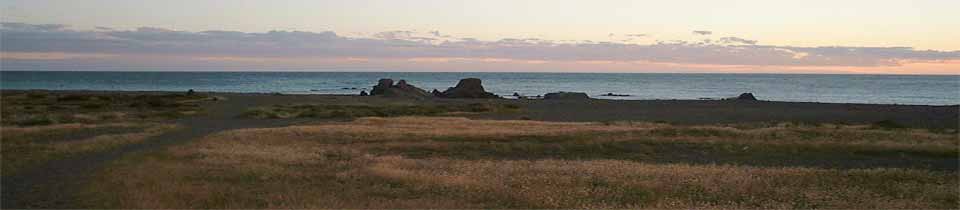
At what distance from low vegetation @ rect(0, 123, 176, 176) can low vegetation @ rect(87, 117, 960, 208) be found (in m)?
2.07

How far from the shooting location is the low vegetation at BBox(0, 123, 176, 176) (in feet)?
63.8

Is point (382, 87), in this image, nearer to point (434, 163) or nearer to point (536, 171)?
point (434, 163)

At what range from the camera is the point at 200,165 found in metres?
18.3

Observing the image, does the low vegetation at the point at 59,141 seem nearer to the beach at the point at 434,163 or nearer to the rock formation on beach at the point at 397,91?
the beach at the point at 434,163

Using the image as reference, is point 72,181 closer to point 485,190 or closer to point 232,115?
point 485,190

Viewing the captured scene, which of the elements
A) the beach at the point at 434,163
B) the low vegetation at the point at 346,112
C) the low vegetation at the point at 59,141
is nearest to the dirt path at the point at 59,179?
the beach at the point at 434,163

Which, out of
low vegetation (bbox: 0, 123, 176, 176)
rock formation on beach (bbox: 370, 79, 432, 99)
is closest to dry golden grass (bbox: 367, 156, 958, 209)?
low vegetation (bbox: 0, 123, 176, 176)

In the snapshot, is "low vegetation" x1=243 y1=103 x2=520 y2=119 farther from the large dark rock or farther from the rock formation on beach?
the large dark rock

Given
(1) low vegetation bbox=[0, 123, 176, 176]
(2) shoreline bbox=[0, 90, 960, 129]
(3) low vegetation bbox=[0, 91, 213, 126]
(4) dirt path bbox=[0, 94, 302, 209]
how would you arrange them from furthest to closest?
(2) shoreline bbox=[0, 90, 960, 129] → (3) low vegetation bbox=[0, 91, 213, 126] → (1) low vegetation bbox=[0, 123, 176, 176] → (4) dirt path bbox=[0, 94, 302, 209]

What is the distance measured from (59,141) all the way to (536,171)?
14.6m

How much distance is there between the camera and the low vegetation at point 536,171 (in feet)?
46.9

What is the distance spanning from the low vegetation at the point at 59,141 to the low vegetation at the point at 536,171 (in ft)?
6.80

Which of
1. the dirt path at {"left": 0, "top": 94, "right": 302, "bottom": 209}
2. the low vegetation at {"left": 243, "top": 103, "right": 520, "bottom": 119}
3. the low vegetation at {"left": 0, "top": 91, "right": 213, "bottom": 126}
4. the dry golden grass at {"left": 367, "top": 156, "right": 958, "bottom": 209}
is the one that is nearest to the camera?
the dirt path at {"left": 0, "top": 94, "right": 302, "bottom": 209}

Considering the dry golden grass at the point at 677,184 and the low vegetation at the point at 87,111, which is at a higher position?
the dry golden grass at the point at 677,184
